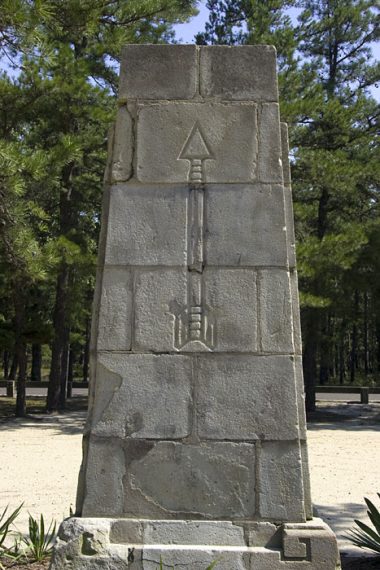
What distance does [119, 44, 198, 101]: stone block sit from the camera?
4.05 meters

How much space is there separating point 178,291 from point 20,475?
701 centimetres

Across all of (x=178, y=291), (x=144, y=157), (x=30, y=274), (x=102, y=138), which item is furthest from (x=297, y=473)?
(x=102, y=138)

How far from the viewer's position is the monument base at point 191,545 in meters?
3.54

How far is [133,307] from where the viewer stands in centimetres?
386

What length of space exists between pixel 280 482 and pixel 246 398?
0.49 meters

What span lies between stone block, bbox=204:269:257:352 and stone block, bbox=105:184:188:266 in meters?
0.24

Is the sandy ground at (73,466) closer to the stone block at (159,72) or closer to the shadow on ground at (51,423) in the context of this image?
the shadow on ground at (51,423)

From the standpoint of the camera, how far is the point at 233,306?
384 centimetres

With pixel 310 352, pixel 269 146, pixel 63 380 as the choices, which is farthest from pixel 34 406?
pixel 269 146

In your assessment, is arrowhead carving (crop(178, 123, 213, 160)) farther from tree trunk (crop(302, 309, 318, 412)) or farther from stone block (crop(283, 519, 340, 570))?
tree trunk (crop(302, 309, 318, 412))

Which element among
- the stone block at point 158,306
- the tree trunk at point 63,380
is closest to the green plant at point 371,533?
the stone block at point 158,306

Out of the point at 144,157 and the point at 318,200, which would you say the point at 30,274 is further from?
the point at 318,200

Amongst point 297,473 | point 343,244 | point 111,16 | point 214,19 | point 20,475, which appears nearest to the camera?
point 297,473

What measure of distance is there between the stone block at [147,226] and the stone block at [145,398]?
0.58m
